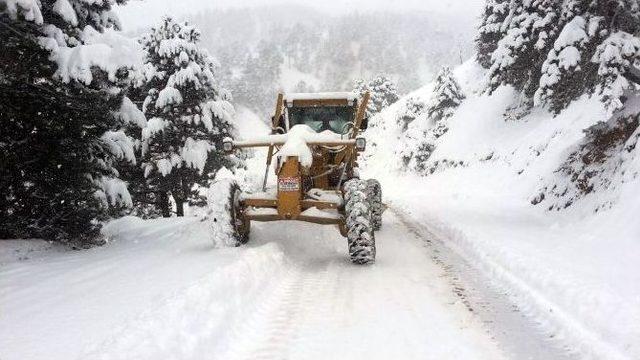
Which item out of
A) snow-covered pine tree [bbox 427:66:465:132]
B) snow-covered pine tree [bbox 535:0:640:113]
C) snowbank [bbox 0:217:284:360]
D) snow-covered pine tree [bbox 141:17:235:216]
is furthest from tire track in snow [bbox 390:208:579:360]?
snow-covered pine tree [bbox 427:66:465:132]

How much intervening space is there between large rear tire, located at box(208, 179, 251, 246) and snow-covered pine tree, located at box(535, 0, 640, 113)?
6722mm

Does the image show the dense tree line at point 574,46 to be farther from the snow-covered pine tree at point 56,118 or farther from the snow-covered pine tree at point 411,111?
the snow-covered pine tree at point 411,111

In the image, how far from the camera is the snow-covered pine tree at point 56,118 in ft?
23.8

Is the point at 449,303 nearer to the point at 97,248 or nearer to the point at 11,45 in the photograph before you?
the point at 97,248

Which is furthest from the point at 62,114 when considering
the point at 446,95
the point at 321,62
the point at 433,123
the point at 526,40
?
the point at 321,62

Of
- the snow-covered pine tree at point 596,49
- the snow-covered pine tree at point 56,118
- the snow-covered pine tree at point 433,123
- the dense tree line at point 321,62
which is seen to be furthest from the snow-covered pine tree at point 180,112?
the dense tree line at point 321,62

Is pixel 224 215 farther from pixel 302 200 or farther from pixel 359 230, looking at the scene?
pixel 359 230

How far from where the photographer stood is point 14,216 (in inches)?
330

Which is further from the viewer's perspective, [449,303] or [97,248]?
[97,248]

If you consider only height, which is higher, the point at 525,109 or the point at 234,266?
the point at 525,109

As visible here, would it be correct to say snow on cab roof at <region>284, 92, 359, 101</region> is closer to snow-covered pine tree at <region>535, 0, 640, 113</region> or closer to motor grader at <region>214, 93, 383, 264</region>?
motor grader at <region>214, 93, 383, 264</region>

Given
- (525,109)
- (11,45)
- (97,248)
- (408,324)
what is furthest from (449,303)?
(525,109)

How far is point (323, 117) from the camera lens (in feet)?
35.0

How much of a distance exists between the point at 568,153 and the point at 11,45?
11.6 metres
